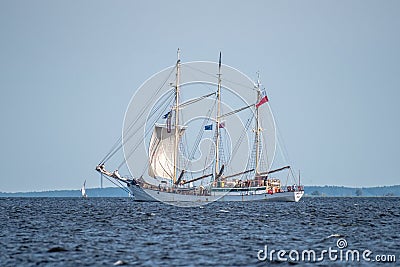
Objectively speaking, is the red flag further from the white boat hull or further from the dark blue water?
the dark blue water

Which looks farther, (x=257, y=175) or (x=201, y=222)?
(x=257, y=175)

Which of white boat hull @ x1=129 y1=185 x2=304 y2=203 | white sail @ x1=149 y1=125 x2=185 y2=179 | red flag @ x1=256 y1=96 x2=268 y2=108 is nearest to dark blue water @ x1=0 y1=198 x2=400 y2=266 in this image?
white boat hull @ x1=129 y1=185 x2=304 y2=203

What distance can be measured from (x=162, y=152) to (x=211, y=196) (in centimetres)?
1374

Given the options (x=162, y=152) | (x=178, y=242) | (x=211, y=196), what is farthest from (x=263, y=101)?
(x=178, y=242)

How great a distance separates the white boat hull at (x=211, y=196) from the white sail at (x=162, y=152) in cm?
453

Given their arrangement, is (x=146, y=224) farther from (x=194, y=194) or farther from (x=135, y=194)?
(x=135, y=194)

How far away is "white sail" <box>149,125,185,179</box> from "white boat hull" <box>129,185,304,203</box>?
4527 millimetres

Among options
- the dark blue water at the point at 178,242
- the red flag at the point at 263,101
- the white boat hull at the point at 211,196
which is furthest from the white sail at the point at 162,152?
the dark blue water at the point at 178,242

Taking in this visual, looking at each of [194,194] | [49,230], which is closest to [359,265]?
[49,230]

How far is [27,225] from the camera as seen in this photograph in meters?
66.1

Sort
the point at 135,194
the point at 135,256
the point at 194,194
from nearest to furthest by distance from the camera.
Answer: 1. the point at 135,256
2. the point at 194,194
3. the point at 135,194

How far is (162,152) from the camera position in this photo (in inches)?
5699

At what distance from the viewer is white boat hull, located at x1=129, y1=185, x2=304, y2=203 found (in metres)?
136

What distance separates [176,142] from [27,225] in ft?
249
